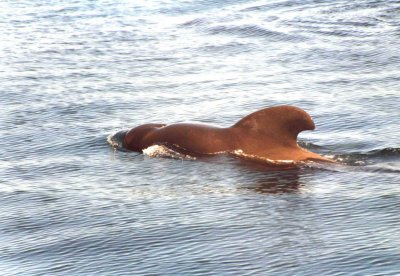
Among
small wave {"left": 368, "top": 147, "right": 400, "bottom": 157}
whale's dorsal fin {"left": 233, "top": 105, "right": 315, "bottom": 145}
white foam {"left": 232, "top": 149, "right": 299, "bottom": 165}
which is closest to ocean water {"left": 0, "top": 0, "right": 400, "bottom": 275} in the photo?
small wave {"left": 368, "top": 147, "right": 400, "bottom": 157}

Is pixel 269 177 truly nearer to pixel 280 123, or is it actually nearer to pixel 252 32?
pixel 280 123

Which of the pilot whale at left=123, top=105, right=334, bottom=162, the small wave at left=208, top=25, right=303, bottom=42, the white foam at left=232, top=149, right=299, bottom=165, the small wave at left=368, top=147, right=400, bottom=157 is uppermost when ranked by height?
the pilot whale at left=123, top=105, right=334, bottom=162

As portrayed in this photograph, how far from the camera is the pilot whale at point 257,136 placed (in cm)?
1305

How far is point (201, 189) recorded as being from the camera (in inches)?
488

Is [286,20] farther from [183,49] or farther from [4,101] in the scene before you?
[4,101]

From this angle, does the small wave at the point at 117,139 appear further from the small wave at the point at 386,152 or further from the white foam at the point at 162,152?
the small wave at the point at 386,152

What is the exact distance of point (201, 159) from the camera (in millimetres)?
13430

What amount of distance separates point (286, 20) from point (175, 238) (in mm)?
15024

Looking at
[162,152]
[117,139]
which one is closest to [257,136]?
[162,152]

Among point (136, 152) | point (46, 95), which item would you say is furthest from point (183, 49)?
point (136, 152)

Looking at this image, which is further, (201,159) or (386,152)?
(386,152)

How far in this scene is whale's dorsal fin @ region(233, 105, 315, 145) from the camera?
13000 millimetres

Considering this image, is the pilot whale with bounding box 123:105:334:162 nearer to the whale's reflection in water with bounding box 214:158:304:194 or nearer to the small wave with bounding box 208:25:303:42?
the whale's reflection in water with bounding box 214:158:304:194

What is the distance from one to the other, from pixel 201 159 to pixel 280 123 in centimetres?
99
